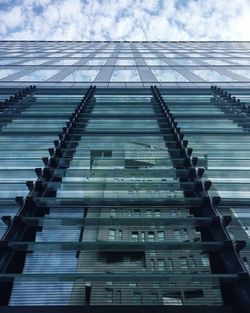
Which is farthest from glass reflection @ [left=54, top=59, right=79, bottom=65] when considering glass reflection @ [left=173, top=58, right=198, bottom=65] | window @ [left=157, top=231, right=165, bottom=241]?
window @ [left=157, top=231, right=165, bottom=241]

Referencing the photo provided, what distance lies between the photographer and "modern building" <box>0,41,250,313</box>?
2316 millimetres

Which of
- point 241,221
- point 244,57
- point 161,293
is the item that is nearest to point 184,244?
point 161,293

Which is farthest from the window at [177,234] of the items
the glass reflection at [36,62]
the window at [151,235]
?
the glass reflection at [36,62]

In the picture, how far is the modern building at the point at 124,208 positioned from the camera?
2316 millimetres

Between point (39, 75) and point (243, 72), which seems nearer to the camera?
point (39, 75)

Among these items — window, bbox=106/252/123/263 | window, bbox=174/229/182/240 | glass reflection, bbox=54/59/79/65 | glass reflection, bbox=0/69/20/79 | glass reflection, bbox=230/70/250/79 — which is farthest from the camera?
glass reflection, bbox=54/59/79/65

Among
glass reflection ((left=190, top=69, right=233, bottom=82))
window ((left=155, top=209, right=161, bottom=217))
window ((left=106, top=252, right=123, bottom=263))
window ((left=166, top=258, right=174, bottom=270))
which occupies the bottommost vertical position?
window ((left=166, top=258, right=174, bottom=270))

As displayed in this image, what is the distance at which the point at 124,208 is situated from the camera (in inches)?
131

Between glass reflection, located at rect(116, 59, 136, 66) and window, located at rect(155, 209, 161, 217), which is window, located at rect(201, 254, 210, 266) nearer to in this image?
window, located at rect(155, 209, 161, 217)

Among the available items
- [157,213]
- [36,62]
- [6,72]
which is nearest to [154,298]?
[157,213]

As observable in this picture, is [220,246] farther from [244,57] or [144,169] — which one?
[244,57]

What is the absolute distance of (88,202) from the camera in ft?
11.2

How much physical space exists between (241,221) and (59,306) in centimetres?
166

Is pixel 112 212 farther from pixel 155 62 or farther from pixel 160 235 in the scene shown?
pixel 155 62
